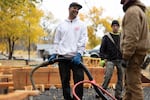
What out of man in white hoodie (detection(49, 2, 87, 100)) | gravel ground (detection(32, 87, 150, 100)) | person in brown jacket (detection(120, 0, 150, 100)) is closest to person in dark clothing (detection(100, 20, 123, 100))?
gravel ground (detection(32, 87, 150, 100))

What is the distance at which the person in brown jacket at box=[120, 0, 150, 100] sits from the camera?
6000mm

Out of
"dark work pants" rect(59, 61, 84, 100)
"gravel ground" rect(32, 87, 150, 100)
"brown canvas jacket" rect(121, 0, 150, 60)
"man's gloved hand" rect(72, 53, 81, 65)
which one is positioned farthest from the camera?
"gravel ground" rect(32, 87, 150, 100)

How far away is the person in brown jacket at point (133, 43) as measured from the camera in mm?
6000

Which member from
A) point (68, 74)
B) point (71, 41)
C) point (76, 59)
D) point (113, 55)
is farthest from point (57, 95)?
point (76, 59)

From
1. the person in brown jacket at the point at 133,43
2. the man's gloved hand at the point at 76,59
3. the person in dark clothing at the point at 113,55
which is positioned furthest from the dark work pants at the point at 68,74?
the person in dark clothing at the point at 113,55

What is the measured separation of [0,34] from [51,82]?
3196cm

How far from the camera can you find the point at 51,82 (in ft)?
35.2

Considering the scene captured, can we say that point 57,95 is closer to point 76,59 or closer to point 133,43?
point 76,59

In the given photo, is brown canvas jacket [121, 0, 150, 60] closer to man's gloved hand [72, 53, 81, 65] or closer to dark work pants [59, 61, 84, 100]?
man's gloved hand [72, 53, 81, 65]

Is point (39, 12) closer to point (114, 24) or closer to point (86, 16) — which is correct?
point (86, 16)

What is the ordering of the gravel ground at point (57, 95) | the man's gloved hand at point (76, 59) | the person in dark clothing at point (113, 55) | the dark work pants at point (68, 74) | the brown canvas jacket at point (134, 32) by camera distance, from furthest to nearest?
1. the gravel ground at point (57, 95)
2. the person in dark clothing at point (113, 55)
3. the dark work pants at point (68, 74)
4. the man's gloved hand at point (76, 59)
5. the brown canvas jacket at point (134, 32)

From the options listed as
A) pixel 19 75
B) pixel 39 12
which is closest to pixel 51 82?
pixel 19 75

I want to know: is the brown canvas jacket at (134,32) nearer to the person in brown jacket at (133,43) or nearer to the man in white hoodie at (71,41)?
the person in brown jacket at (133,43)

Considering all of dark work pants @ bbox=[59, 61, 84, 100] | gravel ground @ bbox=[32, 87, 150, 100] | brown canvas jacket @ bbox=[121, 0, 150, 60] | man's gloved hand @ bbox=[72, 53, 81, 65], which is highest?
brown canvas jacket @ bbox=[121, 0, 150, 60]
